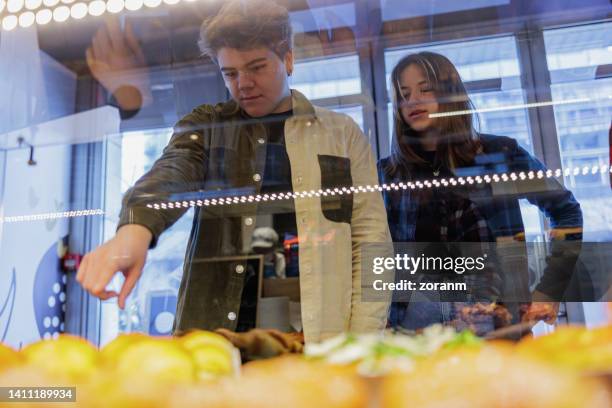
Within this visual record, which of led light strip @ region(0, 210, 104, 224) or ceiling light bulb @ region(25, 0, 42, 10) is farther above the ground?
ceiling light bulb @ region(25, 0, 42, 10)

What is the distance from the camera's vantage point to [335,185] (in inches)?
39.2

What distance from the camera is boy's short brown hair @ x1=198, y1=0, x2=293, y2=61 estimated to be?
3.46 feet

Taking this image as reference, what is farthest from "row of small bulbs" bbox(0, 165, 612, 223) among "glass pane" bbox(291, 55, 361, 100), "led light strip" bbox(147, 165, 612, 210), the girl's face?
"glass pane" bbox(291, 55, 361, 100)

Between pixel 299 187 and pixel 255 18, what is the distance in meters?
0.35

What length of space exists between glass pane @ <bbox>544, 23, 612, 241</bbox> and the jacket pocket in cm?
40

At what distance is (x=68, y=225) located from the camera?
1.03 metres

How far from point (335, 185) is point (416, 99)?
264 mm

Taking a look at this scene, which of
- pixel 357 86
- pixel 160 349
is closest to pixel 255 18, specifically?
pixel 357 86

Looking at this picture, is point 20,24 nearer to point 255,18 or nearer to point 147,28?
point 147,28

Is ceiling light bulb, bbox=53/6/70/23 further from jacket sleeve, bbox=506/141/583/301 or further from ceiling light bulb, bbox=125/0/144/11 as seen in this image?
jacket sleeve, bbox=506/141/583/301

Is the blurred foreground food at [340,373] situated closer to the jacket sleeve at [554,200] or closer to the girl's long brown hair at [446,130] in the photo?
the jacket sleeve at [554,200]

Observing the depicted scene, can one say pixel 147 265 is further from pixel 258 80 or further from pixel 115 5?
pixel 115 5

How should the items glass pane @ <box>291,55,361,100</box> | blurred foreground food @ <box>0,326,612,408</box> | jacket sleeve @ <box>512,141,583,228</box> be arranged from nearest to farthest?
blurred foreground food @ <box>0,326,612,408</box>, jacket sleeve @ <box>512,141,583,228</box>, glass pane @ <box>291,55,361,100</box>

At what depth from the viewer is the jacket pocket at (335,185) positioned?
98 centimetres
